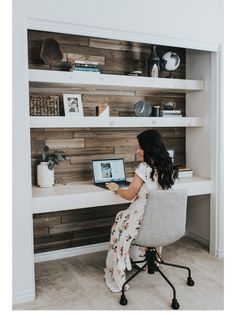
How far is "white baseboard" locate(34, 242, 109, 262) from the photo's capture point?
326 centimetres

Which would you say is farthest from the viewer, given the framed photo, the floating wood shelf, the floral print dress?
the framed photo

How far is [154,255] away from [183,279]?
363 millimetres

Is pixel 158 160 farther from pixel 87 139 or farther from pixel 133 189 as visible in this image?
pixel 87 139

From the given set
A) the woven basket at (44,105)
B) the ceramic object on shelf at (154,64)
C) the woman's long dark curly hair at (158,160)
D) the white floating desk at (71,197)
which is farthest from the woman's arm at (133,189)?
the ceramic object on shelf at (154,64)

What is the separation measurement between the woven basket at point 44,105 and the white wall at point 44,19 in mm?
513

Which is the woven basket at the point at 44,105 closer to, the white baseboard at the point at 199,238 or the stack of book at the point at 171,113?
the stack of book at the point at 171,113

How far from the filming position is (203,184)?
3355 millimetres

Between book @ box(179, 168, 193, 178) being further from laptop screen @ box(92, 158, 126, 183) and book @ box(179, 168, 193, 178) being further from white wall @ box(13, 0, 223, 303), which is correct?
white wall @ box(13, 0, 223, 303)

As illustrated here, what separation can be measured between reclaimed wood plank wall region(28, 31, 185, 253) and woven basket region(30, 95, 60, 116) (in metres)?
0.17

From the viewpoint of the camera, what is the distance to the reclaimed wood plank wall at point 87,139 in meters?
3.21
